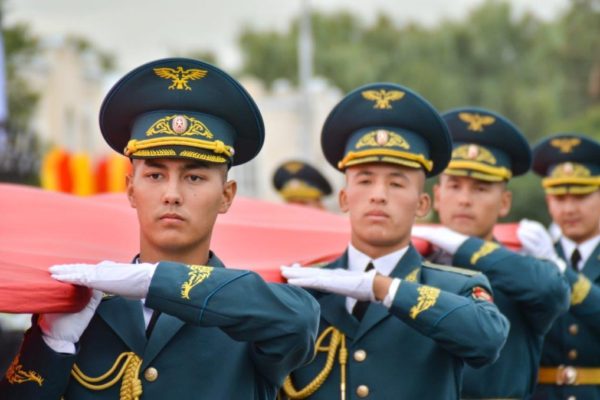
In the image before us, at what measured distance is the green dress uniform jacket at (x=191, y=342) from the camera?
3799 mm

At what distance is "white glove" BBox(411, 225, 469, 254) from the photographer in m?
5.78

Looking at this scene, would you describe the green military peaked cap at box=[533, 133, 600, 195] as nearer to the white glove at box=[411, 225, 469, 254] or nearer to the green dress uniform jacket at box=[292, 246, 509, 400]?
the white glove at box=[411, 225, 469, 254]

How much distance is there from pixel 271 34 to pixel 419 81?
361 inches

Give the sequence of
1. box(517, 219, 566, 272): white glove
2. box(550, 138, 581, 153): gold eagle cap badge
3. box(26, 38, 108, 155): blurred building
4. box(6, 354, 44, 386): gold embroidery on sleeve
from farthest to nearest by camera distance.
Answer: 1. box(26, 38, 108, 155): blurred building
2. box(550, 138, 581, 153): gold eagle cap badge
3. box(517, 219, 566, 272): white glove
4. box(6, 354, 44, 386): gold embroidery on sleeve

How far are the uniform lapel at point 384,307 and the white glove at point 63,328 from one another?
1.24m

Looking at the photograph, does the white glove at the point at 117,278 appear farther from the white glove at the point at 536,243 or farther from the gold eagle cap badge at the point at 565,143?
the gold eagle cap badge at the point at 565,143

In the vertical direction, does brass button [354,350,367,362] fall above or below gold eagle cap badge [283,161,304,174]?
below

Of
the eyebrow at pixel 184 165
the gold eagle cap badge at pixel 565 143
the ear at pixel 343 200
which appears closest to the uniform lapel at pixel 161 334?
the eyebrow at pixel 184 165

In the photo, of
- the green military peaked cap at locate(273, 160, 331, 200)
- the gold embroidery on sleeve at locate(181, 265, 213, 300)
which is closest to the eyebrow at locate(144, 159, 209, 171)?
the gold embroidery on sleeve at locate(181, 265, 213, 300)

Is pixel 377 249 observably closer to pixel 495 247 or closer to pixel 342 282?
pixel 342 282

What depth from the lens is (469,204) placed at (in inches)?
244

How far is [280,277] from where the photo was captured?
4.97 meters

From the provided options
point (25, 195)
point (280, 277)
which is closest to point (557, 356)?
point (280, 277)

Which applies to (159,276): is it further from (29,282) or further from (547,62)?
(547,62)
